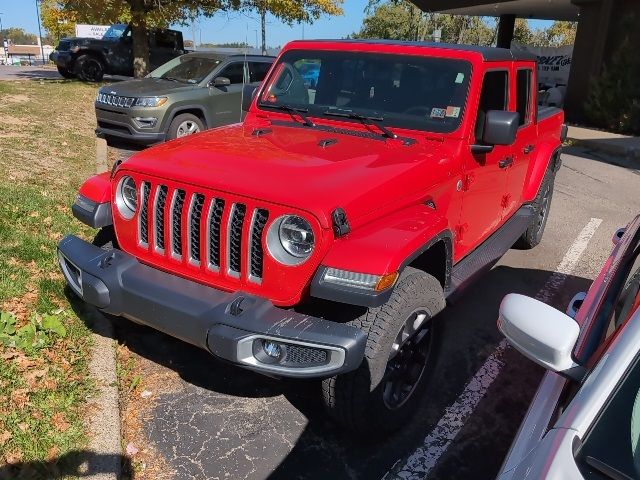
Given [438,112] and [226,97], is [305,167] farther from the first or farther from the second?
[226,97]

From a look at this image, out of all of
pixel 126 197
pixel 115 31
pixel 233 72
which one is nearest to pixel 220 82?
pixel 233 72

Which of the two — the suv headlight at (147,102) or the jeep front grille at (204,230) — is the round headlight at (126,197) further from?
the suv headlight at (147,102)

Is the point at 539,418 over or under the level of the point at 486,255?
over

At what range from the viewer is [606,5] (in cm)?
1599

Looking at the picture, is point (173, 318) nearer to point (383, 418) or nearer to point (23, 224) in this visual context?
point (383, 418)

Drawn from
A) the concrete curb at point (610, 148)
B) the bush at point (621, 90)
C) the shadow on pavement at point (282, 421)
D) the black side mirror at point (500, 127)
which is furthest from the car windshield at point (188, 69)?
the bush at point (621, 90)

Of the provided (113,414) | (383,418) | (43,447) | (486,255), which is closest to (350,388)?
(383,418)

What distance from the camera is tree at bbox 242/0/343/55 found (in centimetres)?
1548

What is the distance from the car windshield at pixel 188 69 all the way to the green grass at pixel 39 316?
245cm

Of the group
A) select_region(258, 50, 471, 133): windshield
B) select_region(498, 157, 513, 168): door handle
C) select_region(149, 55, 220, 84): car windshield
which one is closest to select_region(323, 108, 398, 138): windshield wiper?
select_region(258, 50, 471, 133): windshield

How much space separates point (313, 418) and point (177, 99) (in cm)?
704

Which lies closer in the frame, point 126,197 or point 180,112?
point 126,197

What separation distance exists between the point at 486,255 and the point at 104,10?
13745 millimetres

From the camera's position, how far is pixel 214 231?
9.32ft
